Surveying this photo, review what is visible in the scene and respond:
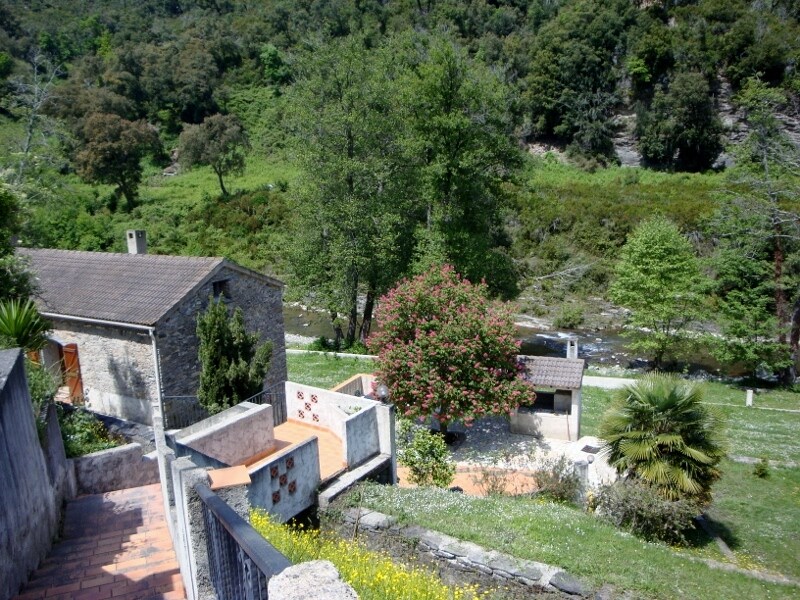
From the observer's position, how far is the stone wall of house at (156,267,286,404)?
15297 mm

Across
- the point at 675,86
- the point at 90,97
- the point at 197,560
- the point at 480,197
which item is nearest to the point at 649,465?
the point at 197,560

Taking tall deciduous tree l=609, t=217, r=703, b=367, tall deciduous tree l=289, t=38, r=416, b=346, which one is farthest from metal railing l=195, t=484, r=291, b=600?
tall deciduous tree l=609, t=217, r=703, b=367

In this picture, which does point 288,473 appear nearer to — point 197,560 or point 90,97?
point 197,560

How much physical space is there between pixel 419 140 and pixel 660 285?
40.4 ft

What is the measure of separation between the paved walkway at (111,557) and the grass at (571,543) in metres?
3.92

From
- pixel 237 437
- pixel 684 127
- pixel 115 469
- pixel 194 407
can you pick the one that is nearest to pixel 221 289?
pixel 194 407

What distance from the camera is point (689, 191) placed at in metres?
48.5

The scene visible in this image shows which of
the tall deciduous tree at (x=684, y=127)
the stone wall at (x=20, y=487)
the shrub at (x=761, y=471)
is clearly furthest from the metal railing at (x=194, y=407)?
the tall deciduous tree at (x=684, y=127)

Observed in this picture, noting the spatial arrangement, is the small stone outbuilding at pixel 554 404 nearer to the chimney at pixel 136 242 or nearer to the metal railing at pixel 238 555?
the chimney at pixel 136 242

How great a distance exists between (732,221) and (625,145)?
119 ft

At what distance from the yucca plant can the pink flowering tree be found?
8415 millimetres

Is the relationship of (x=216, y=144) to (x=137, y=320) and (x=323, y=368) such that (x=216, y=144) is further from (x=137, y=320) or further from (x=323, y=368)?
(x=137, y=320)

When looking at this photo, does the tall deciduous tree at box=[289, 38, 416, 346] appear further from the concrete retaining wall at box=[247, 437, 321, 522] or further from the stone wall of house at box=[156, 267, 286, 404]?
the concrete retaining wall at box=[247, 437, 321, 522]

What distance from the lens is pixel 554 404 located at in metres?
18.3
